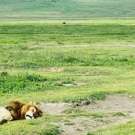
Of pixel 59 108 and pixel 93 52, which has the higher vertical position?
pixel 93 52

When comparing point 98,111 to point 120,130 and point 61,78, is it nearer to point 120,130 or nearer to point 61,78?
point 120,130

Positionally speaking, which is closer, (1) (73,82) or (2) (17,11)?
(1) (73,82)

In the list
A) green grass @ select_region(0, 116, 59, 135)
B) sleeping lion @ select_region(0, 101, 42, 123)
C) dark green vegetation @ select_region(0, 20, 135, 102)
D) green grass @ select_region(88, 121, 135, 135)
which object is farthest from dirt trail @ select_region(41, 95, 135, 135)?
sleeping lion @ select_region(0, 101, 42, 123)

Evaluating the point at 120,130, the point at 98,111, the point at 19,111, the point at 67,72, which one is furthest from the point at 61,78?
the point at 120,130

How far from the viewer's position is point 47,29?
83.8 m

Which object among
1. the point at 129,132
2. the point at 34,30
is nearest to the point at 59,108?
the point at 129,132

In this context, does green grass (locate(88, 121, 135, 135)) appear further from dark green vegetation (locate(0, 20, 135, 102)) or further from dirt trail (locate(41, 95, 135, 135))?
dark green vegetation (locate(0, 20, 135, 102))

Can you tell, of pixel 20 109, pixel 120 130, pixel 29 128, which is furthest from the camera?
pixel 20 109

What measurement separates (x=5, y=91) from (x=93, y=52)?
2072cm

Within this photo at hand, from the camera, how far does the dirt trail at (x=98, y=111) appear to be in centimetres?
1585

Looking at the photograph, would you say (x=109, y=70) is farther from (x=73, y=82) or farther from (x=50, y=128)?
(x=50, y=128)

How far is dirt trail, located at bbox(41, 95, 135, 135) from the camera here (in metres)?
15.9

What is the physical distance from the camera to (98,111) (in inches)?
754

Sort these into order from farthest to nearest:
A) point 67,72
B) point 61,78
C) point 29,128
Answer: point 67,72 < point 61,78 < point 29,128
